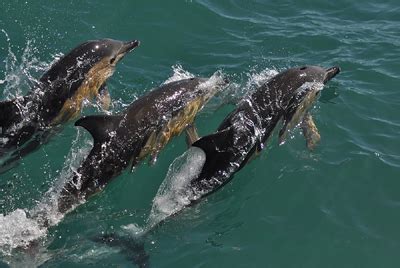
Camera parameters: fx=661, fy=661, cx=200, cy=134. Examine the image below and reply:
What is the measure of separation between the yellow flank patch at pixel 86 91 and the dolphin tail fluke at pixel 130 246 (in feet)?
10.8

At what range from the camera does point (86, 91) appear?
1350cm

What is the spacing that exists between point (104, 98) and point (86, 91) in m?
0.48

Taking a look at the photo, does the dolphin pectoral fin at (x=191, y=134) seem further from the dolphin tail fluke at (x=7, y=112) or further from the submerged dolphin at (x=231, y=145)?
the dolphin tail fluke at (x=7, y=112)

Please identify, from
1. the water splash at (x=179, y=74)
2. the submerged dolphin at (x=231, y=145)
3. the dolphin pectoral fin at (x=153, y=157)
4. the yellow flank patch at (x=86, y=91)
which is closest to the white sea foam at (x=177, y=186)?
the submerged dolphin at (x=231, y=145)

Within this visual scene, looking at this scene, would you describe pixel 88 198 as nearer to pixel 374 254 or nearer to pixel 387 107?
pixel 374 254

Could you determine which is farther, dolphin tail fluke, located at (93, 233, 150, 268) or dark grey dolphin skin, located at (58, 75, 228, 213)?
dark grey dolphin skin, located at (58, 75, 228, 213)

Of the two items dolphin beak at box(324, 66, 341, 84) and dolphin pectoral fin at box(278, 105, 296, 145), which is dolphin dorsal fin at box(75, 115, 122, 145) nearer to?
dolphin pectoral fin at box(278, 105, 296, 145)

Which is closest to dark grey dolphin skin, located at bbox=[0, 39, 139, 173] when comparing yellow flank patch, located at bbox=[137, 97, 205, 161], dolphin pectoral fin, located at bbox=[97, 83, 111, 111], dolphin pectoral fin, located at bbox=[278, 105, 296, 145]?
dolphin pectoral fin, located at bbox=[97, 83, 111, 111]

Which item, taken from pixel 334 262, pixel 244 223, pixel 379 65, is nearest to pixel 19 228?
pixel 244 223

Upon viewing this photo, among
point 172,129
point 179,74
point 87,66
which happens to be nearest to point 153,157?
point 172,129

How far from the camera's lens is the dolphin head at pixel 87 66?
13.0 m

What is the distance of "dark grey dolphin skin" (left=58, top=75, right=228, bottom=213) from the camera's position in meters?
11.3

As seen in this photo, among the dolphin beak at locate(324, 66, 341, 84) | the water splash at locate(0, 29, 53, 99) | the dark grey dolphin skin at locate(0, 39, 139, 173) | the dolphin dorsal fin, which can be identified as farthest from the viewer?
the water splash at locate(0, 29, 53, 99)

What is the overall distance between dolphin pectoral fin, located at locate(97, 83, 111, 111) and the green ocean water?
0.85 feet
